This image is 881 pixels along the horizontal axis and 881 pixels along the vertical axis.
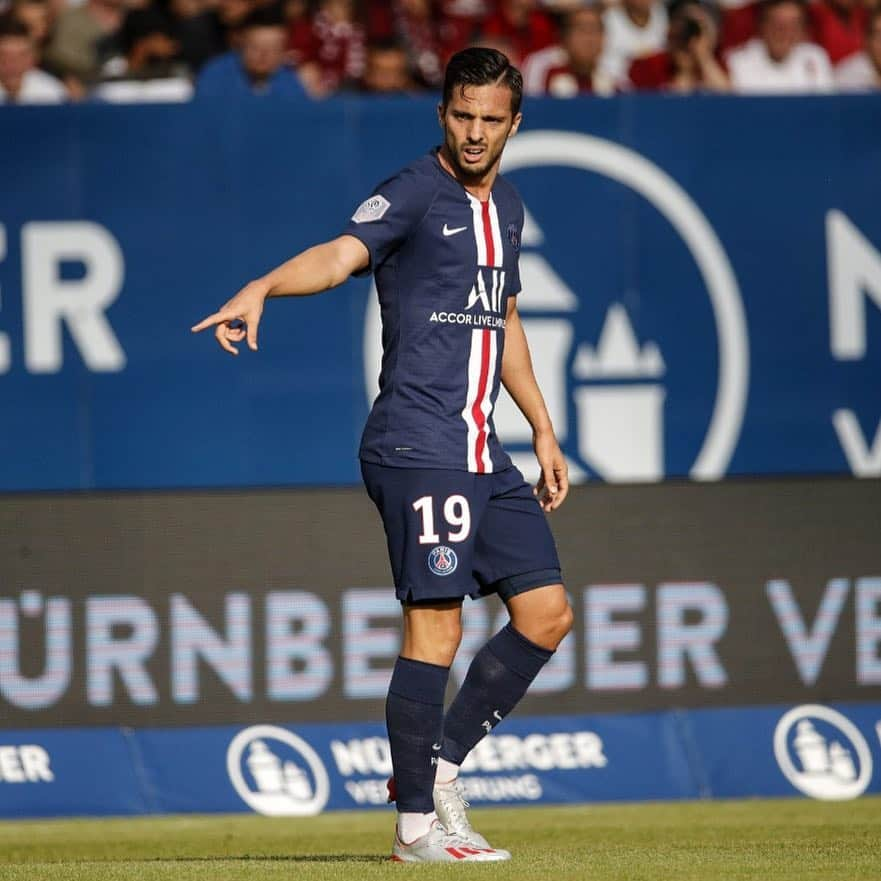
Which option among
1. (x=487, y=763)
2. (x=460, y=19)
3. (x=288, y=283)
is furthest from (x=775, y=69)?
(x=288, y=283)

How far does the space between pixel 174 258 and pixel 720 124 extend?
97.0 inches

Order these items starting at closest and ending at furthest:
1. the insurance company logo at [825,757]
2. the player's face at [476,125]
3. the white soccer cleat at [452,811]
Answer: the player's face at [476,125] → the white soccer cleat at [452,811] → the insurance company logo at [825,757]

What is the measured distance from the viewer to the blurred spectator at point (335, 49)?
10781 millimetres

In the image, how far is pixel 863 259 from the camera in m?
8.61

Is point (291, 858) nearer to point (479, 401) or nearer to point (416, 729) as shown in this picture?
point (416, 729)

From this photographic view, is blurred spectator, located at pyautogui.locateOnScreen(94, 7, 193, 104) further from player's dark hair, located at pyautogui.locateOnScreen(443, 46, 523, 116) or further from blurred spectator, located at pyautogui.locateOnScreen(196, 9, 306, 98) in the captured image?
player's dark hair, located at pyautogui.locateOnScreen(443, 46, 523, 116)

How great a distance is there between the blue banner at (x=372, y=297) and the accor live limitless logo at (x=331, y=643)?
1.90ft

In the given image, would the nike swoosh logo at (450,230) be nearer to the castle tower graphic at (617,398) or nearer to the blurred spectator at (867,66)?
the castle tower graphic at (617,398)

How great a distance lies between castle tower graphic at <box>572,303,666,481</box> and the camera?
334 inches

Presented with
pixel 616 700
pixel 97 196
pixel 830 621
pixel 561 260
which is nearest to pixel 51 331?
pixel 97 196

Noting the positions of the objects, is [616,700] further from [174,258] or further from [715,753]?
[174,258]

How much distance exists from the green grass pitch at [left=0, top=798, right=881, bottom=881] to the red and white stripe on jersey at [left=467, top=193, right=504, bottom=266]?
1706 millimetres

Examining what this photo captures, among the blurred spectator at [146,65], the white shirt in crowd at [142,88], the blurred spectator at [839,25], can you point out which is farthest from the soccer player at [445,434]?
the blurred spectator at [839,25]

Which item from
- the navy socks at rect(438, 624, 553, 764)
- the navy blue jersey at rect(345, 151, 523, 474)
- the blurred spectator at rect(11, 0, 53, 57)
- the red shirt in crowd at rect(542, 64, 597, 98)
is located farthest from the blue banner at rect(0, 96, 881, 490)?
the navy blue jersey at rect(345, 151, 523, 474)
